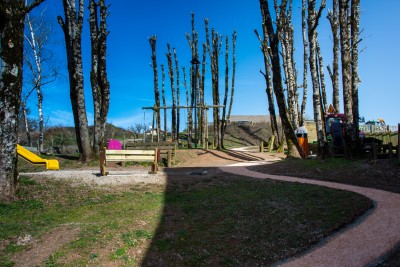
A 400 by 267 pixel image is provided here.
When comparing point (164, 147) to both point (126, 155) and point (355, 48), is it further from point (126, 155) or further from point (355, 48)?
point (355, 48)

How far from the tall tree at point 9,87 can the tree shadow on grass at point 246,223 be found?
349cm

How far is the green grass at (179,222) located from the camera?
4.64 metres

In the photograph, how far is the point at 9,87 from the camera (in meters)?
7.08

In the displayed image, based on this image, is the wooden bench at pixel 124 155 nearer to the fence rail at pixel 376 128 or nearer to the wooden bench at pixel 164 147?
the wooden bench at pixel 164 147

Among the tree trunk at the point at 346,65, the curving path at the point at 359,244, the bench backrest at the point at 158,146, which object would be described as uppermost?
the tree trunk at the point at 346,65

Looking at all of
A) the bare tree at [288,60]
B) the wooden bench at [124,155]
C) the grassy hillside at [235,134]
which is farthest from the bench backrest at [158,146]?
the grassy hillside at [235,134]

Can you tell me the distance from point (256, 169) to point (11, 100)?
9029 mm

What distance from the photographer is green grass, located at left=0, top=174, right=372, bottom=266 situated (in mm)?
4645

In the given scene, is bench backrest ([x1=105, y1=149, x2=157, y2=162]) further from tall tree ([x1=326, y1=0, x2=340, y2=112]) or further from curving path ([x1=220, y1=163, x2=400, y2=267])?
tall tree ([x1=326, y1=0, x2=340, y2=112])

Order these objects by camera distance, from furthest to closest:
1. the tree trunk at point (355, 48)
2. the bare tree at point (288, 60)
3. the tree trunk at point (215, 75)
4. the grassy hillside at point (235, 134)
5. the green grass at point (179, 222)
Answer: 1. the grassy hillside at point (235, 134)
2. the tree trunk at point (215, 75)
3. the bare tree at point (288, 60)
4. the tree trunk at point (355, 48)
5. the green grass at point (179, 222)

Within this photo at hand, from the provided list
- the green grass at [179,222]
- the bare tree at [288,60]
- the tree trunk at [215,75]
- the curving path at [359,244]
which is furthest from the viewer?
the tree trunk at [215,75]

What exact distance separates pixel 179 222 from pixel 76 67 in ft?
38.4

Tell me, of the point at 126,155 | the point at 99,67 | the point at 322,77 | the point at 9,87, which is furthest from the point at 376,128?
the point at 9,87

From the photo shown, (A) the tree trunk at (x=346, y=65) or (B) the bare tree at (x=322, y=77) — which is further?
(B) the bare tree at (x=322, y=77)
